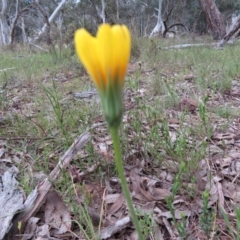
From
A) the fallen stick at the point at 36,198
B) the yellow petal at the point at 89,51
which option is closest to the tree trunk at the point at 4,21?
the fallen stick at the point at 36,198

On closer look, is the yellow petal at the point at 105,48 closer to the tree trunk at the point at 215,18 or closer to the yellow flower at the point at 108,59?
the yellow flower at the point at 108,59

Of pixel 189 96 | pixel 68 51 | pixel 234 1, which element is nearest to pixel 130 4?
pixel 234 1

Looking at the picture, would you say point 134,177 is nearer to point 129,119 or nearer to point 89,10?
point 129,119

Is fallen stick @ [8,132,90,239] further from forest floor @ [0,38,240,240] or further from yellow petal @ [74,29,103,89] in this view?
yellow petal @ [74,29,103,89]

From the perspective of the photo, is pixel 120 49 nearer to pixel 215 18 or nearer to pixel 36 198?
pixel 36 198

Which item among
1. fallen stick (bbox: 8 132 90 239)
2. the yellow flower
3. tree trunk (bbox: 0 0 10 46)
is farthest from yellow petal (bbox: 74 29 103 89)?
tree trunk (bbox: 0 0 10 46)

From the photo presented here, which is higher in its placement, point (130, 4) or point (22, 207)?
point (130, 4)

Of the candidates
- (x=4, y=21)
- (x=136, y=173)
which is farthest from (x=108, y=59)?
(x=4, y=21)

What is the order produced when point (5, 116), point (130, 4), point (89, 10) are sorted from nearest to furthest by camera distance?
point (5, 116), point (89, 10), point (130, 4)
